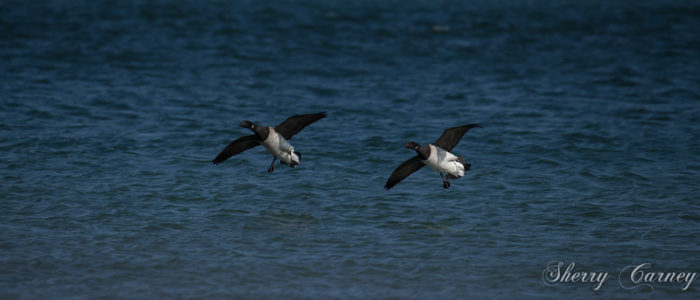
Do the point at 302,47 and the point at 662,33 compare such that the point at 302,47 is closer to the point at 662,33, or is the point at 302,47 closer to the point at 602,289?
the point at 662,33

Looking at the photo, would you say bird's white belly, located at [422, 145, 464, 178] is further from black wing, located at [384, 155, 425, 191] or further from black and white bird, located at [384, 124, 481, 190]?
black wing, located at [384, 155, 425, 191]

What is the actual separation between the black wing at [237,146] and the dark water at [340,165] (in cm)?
83

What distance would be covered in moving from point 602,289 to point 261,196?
6.20 metres

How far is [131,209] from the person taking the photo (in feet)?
42.3

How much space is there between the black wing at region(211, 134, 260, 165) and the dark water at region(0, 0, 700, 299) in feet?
2.71

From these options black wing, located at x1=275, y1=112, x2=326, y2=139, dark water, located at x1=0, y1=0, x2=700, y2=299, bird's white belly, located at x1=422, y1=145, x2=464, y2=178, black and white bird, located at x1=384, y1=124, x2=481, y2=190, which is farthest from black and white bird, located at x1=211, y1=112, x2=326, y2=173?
bird's white belly, located at x1=422, y1=145, x2=464, y2=178

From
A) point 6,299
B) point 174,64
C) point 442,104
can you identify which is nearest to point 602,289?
point 6,299

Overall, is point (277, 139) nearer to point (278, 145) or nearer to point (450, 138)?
point (278, 145)

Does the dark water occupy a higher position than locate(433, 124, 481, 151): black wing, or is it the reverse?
locate(433, 124, 481, 151): black wing

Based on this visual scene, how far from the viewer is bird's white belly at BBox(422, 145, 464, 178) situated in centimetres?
1209

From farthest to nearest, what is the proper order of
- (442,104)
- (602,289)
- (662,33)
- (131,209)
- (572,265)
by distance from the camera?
(662,33) → (442,104) → (131,209) → (572,265) → (602,289)

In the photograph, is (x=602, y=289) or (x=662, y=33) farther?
(x=662, y=33)

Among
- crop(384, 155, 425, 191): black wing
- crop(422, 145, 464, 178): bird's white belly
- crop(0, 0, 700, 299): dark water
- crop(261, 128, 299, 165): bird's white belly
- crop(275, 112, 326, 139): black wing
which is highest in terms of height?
crop(275, 112, 326, 139): black wing

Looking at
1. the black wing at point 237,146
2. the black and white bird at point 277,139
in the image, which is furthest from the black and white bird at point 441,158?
the black wing at point 237,146
